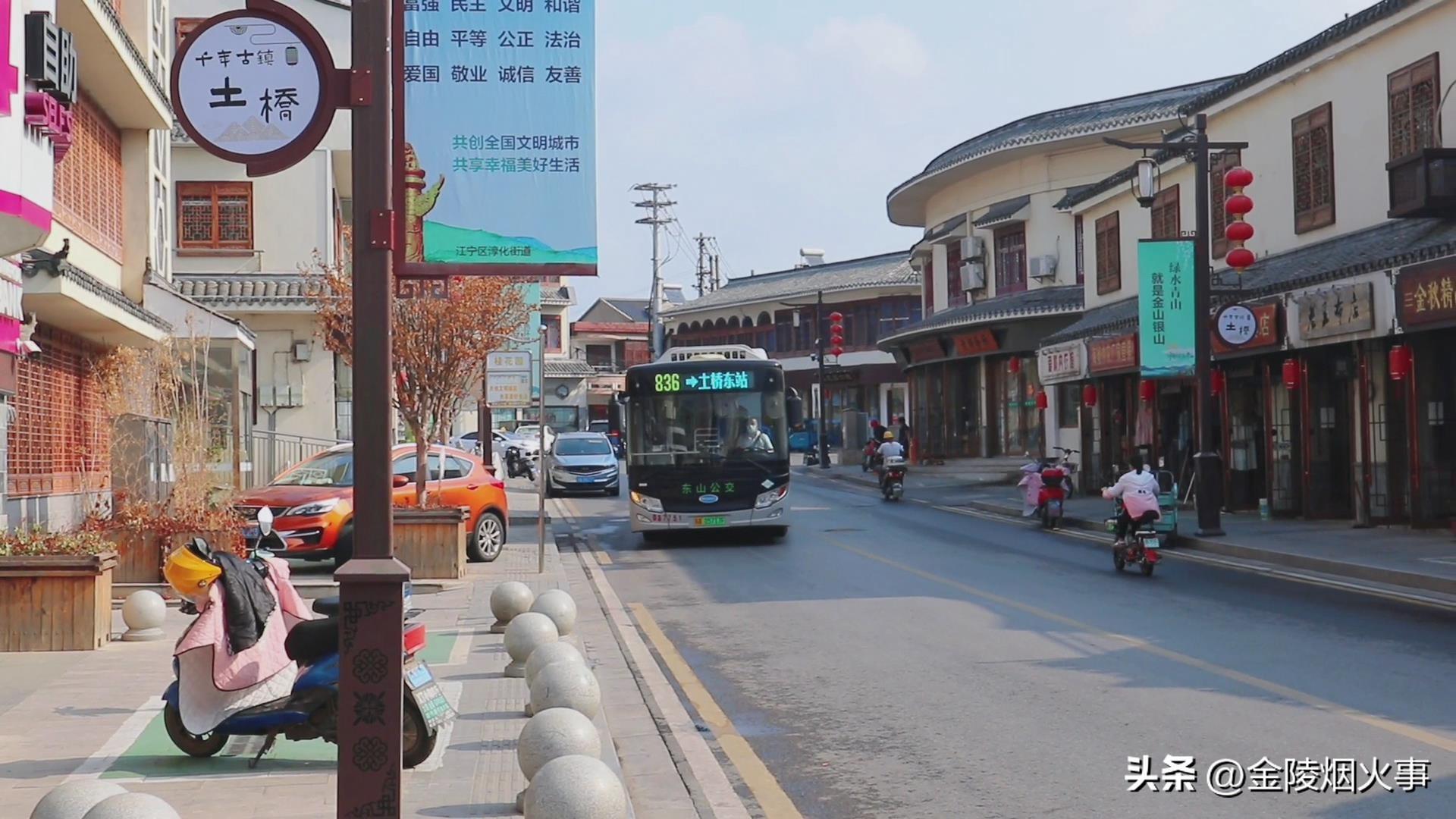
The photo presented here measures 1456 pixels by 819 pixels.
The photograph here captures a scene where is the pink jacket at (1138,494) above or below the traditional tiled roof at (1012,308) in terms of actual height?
below

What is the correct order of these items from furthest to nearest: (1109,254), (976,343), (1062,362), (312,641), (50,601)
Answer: (976,343)
(1109,254)
(1062,362)
(50,601)
(312,641)

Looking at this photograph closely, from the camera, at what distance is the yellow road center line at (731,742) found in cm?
747

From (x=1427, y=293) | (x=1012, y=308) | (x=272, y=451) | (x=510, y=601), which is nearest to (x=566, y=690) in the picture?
(x=510, y=601)

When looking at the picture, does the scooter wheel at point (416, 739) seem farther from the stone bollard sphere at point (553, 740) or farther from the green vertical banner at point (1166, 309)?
the green vertical banner at point (1166, 309)

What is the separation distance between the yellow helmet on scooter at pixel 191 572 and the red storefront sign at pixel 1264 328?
19245 millimetres

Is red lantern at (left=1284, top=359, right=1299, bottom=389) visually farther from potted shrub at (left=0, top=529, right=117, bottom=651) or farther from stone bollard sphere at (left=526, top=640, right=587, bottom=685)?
potted shrub at (left=0, top=529, right=117, bottom=651)

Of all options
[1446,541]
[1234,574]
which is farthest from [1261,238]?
[1234,574]

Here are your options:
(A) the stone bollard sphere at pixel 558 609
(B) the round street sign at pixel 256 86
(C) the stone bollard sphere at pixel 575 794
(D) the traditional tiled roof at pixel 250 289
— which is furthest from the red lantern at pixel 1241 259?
(B) the round street sign at pixel 256 86

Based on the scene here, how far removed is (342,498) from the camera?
1938 centimetres

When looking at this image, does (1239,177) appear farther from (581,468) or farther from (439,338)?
(581,468)

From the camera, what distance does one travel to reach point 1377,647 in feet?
38.6

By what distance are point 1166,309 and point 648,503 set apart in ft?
29.2

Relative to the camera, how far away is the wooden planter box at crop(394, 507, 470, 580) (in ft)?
58.6

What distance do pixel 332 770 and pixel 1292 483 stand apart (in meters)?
20.8
